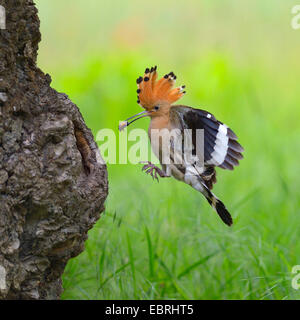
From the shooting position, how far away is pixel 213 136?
279 centimetres

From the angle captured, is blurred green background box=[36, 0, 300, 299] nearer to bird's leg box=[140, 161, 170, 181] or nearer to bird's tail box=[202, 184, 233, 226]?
bird's leg box=[140, 161, 170, 181]

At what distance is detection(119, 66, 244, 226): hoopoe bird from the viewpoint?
9.06ft

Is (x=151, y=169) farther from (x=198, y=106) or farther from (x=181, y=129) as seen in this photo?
(x=198, y=106)

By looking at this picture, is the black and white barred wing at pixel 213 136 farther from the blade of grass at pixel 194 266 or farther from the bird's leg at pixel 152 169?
the blade of grass at pixel 194 266

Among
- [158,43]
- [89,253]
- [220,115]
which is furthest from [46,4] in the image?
[89,253]

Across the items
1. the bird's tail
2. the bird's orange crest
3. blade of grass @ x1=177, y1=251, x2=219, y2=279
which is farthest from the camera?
blade of grass @ x1=177, y1=251, x2=219, y2=279

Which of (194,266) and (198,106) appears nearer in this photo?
(194,266)

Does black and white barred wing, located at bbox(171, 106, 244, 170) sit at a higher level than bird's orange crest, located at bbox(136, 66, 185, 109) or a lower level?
lower

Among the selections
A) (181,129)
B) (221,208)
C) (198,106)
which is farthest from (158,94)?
(198,106)

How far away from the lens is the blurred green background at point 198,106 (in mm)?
3334

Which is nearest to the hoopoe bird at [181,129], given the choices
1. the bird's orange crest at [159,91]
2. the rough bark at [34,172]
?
the bird's orange crest at [159,91]

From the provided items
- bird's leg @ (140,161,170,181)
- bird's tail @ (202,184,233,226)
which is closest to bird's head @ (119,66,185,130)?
bird's leg @ (140,161,170,181)

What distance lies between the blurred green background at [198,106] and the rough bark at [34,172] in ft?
1.09

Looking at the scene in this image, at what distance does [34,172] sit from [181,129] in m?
0.79
